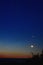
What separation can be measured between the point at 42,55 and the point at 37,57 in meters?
2.74

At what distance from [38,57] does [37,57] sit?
0.89m

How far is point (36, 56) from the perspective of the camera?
68.5m

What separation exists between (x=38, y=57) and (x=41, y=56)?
59.4 inches

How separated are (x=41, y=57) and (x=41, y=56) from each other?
25.9 inches

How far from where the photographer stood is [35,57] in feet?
227

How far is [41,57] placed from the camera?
67.0m

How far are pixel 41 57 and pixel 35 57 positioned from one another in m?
3.25

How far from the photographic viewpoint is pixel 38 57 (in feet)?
224

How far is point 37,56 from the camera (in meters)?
68.9

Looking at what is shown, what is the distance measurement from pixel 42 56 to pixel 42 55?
42 cm

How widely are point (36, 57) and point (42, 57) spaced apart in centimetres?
295

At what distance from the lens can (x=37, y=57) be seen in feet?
227

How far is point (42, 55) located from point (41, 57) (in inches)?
42.0

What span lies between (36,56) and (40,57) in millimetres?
1838
